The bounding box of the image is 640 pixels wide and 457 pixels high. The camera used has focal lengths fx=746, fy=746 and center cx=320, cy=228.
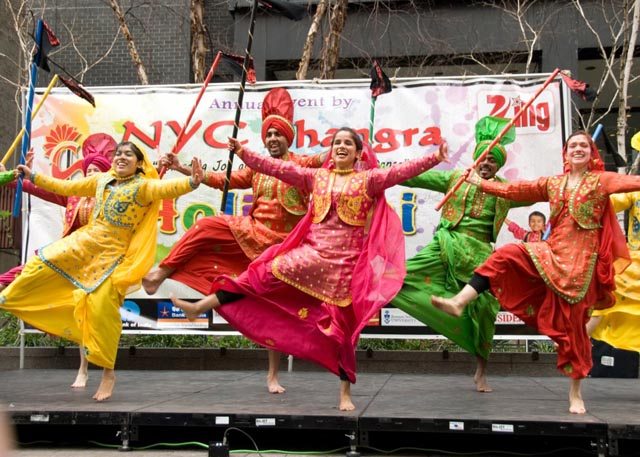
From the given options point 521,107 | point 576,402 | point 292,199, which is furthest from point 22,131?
point 576,402

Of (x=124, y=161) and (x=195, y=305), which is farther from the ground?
(x=124, y=161)

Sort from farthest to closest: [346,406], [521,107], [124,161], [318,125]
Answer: [318,125] → [521,107] → [124,161] → [346,406]

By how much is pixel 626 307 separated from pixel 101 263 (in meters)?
3.49

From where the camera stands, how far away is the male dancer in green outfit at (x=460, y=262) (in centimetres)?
497

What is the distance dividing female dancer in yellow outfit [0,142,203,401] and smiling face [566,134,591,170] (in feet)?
7.32

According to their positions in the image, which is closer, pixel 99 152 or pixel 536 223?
pixel 99 152

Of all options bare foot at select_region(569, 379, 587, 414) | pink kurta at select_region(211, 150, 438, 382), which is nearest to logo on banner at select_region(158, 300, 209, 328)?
pink kurta at select_region(211, 150, 438, 382)

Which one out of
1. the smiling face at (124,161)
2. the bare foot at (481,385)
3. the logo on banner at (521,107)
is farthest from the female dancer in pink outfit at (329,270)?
the logo on banner at (521,107)

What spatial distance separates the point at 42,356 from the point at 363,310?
4.11 m

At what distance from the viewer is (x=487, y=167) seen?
5191 millimetres

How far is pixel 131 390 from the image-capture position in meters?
4.97

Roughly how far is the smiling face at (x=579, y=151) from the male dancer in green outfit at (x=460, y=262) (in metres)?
0.86

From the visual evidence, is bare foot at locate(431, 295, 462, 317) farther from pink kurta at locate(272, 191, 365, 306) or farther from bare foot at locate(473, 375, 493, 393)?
bare foot at locate(473, 375, 493, 393)

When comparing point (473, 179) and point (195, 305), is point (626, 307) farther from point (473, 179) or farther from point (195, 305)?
point (195, 305)
